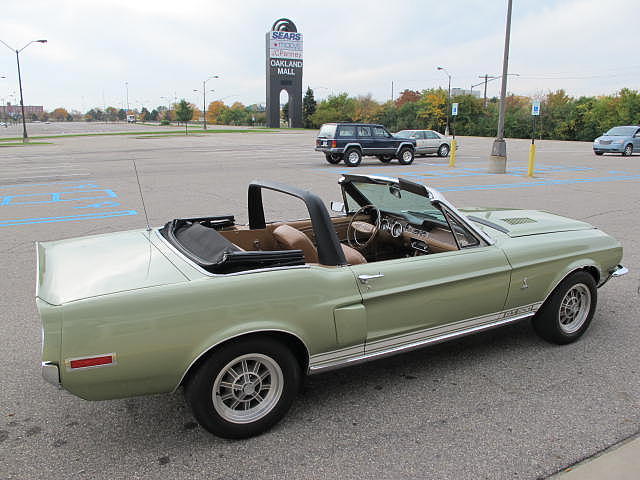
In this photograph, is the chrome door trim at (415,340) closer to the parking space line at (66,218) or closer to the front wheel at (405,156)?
the parking space line at (66,218)

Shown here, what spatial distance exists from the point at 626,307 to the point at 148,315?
4.54 metres

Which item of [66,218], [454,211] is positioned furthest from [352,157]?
[454,211]

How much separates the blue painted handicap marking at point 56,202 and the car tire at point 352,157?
32.2 feet

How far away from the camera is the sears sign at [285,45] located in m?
84.4

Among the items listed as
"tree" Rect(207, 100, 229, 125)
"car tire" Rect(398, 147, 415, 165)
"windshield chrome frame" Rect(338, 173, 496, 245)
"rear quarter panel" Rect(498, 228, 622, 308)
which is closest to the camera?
"windshield chrome frame" Rect(338, 173, 496, 245)

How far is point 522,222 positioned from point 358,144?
1723cm

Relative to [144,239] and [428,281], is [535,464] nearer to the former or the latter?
[428,281]

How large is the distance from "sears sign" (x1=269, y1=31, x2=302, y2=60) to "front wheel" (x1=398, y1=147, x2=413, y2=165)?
68765 millimetres

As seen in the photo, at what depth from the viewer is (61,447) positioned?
2881 mm

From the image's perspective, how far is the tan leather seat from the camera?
11.3ft

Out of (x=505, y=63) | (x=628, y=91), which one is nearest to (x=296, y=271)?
(x=505, y=63)

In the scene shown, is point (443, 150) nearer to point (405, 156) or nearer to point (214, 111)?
point (405, 156)

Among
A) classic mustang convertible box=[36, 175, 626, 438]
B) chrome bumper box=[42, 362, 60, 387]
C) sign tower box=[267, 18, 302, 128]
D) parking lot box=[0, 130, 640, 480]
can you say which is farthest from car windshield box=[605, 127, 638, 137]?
sign tower box=[267, 18, 302, 128]

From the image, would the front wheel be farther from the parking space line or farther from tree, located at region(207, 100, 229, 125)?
tree, located at region(207, 100, 229, 125)
